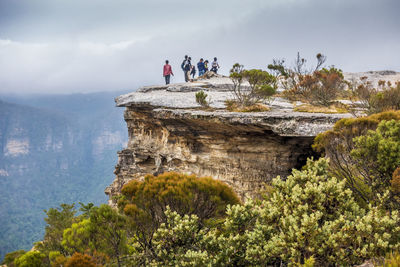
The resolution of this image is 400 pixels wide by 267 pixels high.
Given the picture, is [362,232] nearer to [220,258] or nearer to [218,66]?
[220,258]

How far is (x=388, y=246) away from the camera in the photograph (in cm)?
542

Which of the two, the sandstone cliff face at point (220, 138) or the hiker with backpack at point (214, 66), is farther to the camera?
the hiker with backpack at point (214, 66)

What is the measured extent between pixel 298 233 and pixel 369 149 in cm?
339

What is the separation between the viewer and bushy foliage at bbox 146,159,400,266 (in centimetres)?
548

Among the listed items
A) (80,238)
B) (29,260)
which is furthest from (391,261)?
(29,260)

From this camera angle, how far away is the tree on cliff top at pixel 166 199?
7820 mm

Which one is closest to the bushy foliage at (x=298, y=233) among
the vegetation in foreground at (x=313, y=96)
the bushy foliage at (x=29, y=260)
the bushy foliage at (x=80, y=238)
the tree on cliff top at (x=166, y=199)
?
the tree on cliff top at (x=166, y=199)

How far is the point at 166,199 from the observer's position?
7953 millimetres

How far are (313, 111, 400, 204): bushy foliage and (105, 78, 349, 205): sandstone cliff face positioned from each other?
11.1 ft

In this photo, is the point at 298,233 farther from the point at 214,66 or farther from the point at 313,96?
the point at 214,66

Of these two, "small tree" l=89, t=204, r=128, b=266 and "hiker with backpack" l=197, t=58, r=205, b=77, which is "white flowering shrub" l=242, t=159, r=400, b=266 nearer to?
"small tree" l=89, t=204, r=128, b=266

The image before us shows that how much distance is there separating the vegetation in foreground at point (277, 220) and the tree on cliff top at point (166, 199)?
0.10 feet

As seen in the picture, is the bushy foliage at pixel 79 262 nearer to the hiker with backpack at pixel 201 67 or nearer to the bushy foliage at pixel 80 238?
the bushy foliage at pixel 80 238

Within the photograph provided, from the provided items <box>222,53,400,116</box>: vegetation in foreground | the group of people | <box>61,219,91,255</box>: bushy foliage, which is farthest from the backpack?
<box>61,219,91,255</box>: bushy foliage
